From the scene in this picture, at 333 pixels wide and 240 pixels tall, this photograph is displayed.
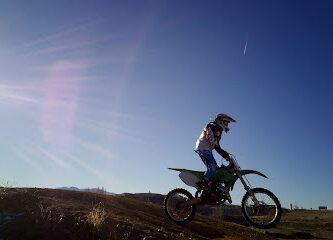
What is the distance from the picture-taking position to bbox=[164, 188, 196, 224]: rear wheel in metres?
11.4

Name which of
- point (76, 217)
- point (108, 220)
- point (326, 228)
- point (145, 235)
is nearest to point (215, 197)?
point (145, 235)

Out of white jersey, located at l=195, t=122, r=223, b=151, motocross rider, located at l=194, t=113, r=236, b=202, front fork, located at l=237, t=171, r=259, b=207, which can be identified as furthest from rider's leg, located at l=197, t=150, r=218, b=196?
front fork, located at l=237, t=171, r=259, b=207

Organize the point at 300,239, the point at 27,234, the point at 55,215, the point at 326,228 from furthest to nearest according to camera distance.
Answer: the point at 326,228 → the point at 300,239 → the point at 55,215 → the point at 27,234

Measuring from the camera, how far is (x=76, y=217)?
927 cm

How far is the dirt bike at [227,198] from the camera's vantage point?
32.6ft

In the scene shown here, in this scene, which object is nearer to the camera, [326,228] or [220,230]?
[220,230]

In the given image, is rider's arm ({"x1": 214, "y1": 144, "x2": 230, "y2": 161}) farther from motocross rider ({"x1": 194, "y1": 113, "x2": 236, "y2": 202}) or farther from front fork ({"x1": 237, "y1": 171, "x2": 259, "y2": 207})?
front fork ({"x1": 237, "y1": 171, "x2": 259, "y2": 207})

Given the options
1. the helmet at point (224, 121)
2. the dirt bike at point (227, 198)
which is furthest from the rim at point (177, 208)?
the helmet at point (224, 121)

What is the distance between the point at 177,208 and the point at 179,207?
10 centimetres

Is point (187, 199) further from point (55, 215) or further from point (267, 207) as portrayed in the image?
point (55, 215)

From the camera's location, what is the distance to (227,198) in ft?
33.3

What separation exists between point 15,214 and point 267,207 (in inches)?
303

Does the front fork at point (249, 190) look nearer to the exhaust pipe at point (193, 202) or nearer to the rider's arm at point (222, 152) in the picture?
the rider's arm at point (222, 152)

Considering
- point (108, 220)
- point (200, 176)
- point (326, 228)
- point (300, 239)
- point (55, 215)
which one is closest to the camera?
point (55, 215)
